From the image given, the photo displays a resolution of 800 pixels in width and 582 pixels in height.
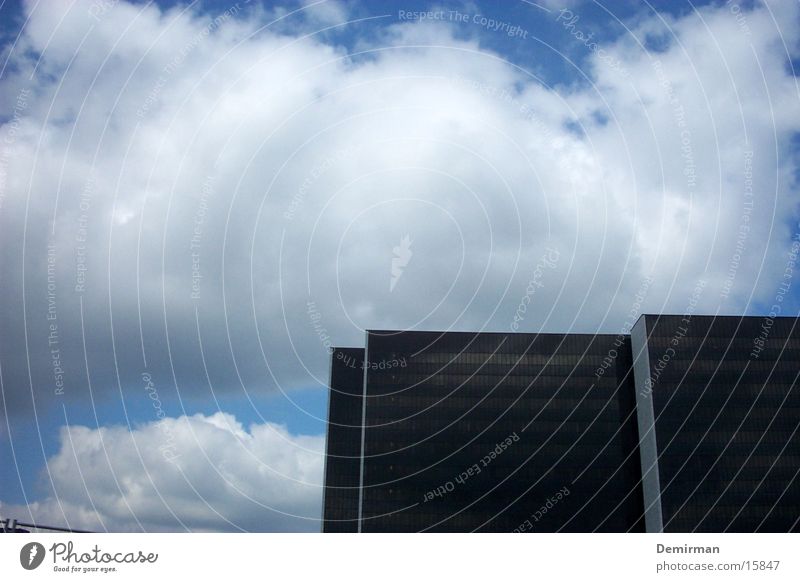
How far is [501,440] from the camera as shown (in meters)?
125

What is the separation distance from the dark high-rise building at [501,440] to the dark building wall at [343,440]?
32.5 metres

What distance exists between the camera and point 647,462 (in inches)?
4636

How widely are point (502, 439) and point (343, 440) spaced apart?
53.0 m

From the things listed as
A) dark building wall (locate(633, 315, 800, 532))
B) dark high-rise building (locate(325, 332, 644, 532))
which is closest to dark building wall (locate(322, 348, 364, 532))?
dark high-rise building (locate(325, 332, 644, 532))

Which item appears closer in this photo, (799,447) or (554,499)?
(799,447)

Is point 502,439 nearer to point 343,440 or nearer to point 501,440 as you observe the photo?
point 501,440

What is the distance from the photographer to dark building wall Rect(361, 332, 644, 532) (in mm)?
121938

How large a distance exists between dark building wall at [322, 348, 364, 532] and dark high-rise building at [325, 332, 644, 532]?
107 feet

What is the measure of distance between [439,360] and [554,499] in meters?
30.7

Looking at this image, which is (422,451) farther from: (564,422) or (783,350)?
(783,350)
